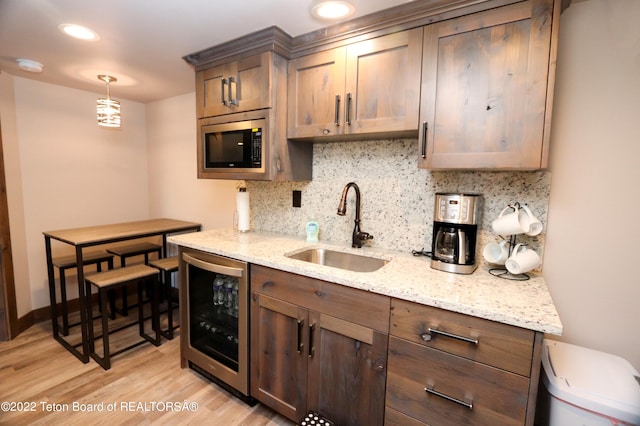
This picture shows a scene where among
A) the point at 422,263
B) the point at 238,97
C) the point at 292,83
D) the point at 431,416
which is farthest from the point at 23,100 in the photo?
the point at 431,416

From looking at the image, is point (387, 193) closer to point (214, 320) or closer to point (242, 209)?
point (242, 209)

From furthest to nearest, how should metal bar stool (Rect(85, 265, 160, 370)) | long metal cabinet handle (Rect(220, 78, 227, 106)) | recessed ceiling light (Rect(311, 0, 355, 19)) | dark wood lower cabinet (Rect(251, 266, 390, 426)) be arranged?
metal bar stool (Rect(85, 265, 160, 370)) → long metal cabinet handle (Rect(220, 78, 227, 106)) → recessed ceiling light (Rect(311, 0, 355, 19)) → dark wood lower cabinet (Rect(251, 266, 390, 426))

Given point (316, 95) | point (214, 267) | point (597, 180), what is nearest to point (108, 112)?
point (214, 267)

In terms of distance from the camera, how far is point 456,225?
144 cm

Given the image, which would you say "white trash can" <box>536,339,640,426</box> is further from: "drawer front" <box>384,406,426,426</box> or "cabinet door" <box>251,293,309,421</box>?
"cabinet door" <box>251,293,309,421</box>

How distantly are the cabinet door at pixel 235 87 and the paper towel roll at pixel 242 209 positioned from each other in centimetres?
62

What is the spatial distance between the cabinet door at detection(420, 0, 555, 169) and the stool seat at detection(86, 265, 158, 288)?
2.19 metres

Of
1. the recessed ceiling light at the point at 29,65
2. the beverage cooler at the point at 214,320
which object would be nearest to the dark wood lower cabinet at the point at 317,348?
the beverage cooler at the point at 214,320

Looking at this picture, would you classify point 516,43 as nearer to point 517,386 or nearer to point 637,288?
point 637,288

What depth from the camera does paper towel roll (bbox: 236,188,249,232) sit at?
2.37m

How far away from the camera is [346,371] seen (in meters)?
1.39

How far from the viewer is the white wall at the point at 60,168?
8.57 feet

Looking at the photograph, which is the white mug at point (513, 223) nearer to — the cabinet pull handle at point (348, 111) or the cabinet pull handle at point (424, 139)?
the cabinet pull handle at point (424, 139)

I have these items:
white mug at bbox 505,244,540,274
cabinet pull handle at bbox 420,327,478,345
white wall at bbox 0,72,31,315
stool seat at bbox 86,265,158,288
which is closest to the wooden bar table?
stool seat at bbox 86,265,158,288
